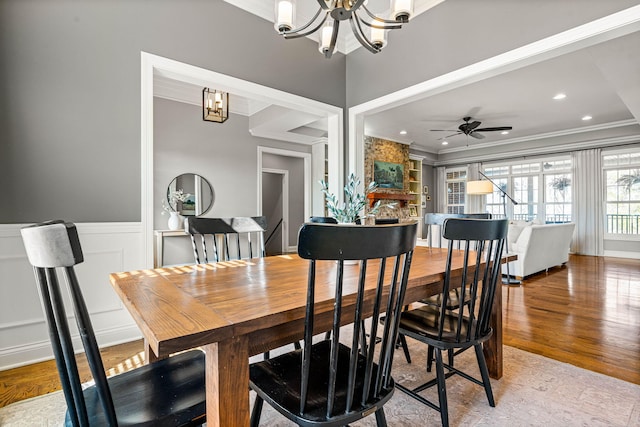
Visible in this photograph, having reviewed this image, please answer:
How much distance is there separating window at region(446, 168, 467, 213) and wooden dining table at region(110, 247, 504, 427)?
9.03 meters

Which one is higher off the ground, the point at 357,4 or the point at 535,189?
the point at 357,4

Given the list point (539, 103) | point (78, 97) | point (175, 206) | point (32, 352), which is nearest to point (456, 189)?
point (539, 103)

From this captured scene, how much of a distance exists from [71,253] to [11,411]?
166 centimetres

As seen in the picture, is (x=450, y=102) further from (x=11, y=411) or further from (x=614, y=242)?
(x=11, y=411)

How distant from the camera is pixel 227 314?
890 mm

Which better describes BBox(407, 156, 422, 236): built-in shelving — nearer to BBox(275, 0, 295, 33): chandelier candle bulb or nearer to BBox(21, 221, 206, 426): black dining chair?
BBox(275, 0, 295, 33): chandelier candle bulb

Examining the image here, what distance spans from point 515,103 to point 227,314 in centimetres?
637

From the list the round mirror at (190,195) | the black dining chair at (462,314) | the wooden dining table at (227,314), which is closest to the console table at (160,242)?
the round mirror at (190,195)

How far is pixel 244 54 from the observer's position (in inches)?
125

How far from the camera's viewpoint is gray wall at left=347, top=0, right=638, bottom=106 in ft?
7.53

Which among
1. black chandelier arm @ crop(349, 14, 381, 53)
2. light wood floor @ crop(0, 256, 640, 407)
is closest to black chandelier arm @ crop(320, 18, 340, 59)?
black chandelier arm @ crop(349, 14, 381, 53)

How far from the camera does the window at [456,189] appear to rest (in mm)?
9555

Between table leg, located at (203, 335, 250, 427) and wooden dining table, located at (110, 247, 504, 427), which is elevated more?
wooden dining table, located at (110, 247, 504, 427)

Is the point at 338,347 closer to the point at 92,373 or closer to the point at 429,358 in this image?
the point at 92,373
